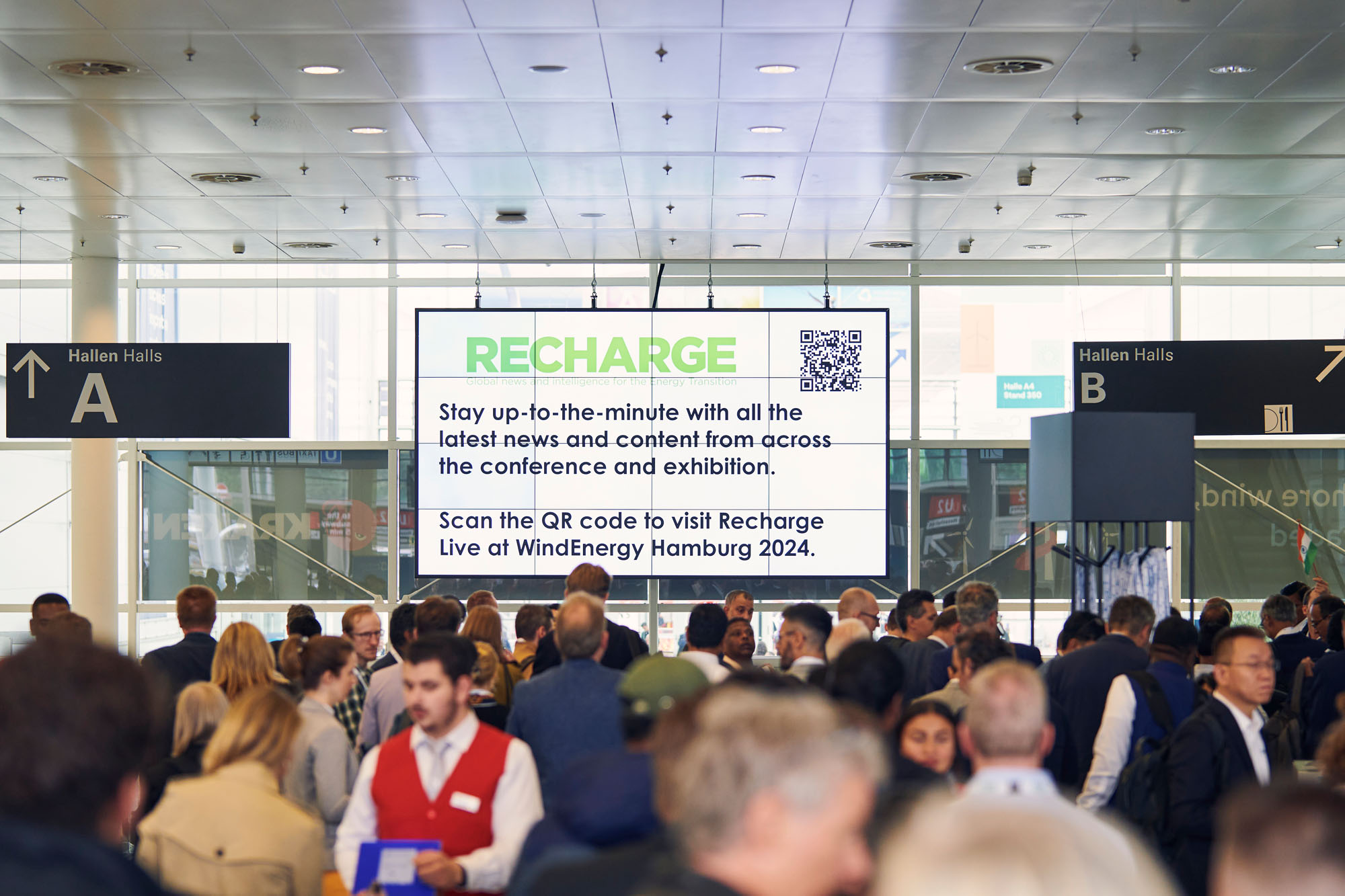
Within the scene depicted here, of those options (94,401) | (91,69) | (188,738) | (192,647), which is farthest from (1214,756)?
(94,401)

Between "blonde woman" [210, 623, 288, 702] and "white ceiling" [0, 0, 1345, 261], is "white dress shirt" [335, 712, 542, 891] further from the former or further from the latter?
"white ceiling" [0, 0, 1345, 261]

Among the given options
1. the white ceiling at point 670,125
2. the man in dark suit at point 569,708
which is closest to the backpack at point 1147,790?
the man in dark suit at point 569,708

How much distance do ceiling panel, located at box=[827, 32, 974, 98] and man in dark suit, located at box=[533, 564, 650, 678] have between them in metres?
3.02

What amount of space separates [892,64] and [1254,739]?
13.4 feet

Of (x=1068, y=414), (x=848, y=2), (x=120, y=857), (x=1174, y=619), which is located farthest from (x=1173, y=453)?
(x=120, y=857)

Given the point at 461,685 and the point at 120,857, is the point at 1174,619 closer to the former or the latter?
the point at 461,685

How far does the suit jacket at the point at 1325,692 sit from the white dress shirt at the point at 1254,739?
7.63 feet

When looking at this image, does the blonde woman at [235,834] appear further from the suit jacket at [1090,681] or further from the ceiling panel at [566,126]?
the ceiling panel at [566,126]

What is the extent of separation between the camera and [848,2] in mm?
6215

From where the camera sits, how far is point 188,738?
167 inches

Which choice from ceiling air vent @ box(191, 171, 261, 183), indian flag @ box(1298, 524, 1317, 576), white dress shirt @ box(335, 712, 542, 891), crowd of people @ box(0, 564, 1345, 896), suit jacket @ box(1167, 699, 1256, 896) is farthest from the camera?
indian flag @ box(1298, 524, 1317, 576)

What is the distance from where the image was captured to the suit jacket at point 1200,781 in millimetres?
4277

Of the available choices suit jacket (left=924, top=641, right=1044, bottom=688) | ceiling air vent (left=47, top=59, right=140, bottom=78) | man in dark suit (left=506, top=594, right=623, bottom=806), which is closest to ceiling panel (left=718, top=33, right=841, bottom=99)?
suit jacket (left=924, top=641, right=1044, bottom=688)

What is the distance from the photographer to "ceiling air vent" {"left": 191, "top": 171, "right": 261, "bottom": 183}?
30.5 ft
